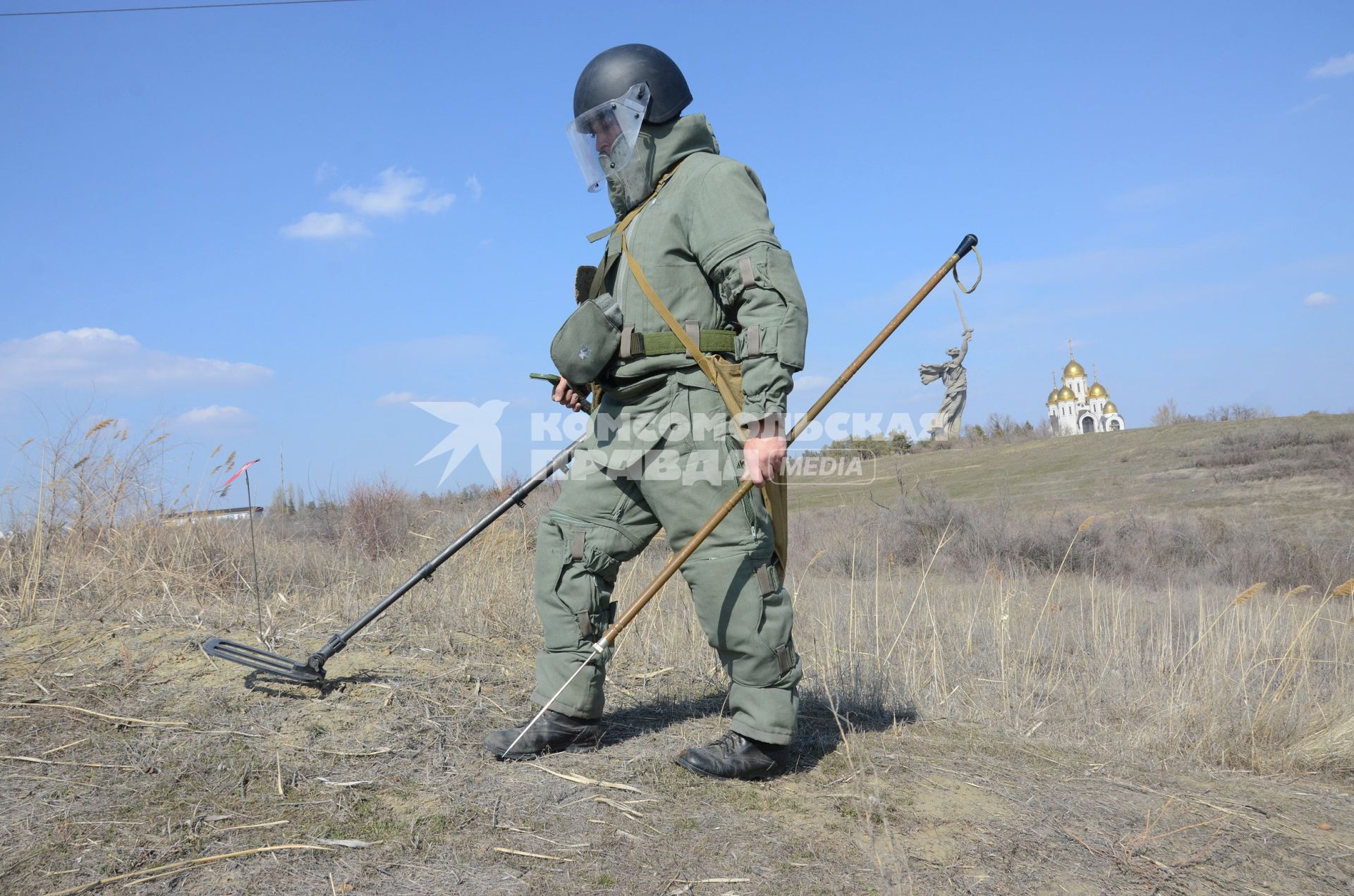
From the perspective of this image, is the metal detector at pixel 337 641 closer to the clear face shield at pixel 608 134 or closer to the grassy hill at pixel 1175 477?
the clear face shield at pixel 608 134

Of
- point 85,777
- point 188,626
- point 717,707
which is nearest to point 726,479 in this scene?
point 717,707

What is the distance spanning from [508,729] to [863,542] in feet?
33.7

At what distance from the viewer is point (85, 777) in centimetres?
281

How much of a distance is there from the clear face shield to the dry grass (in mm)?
2270

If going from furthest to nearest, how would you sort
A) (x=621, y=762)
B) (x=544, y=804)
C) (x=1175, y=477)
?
(x=1175, y=477) → (x=621, y=762) → (x=544, y=804)

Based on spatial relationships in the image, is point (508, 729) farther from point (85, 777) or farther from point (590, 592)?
point (85, 777)

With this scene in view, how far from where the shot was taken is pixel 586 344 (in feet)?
10.3

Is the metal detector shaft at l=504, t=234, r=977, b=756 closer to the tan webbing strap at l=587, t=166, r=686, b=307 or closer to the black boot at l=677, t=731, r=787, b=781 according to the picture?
the black boot at l=677, t=731, r=787, b=781

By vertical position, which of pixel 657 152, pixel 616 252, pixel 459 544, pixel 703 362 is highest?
pixel 657 152

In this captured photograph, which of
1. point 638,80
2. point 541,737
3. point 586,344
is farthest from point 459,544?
point 638,80

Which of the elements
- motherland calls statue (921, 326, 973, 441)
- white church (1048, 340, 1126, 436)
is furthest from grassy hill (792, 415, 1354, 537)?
white church (1048, 340, 1126, 436)

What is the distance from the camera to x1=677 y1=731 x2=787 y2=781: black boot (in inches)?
120

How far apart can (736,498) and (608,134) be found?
153 centimetres

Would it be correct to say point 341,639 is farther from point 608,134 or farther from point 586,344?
point 608,134
